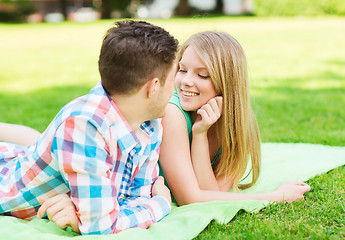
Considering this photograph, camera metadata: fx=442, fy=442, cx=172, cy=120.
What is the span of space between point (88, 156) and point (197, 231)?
2.53ft

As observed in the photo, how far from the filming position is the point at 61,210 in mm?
2314

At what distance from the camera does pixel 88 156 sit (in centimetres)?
217

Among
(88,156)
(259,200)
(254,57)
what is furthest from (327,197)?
(254,57)

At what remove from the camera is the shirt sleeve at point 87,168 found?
2.16 metres

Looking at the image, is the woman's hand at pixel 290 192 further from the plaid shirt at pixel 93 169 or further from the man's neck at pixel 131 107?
the man's neck at pixel 131 107

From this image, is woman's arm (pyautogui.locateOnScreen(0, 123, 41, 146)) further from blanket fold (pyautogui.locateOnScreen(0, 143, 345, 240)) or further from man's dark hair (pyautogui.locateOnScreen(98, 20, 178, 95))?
man's dark hair (pyautogui.locateOnScreen(98, 20, 178, 95))

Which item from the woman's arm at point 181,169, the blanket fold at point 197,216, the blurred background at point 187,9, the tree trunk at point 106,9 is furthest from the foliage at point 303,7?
the woman's arm at point 181,169

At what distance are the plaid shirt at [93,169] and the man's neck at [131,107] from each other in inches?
2.2

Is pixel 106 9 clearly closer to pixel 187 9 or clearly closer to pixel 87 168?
pixel 187 9

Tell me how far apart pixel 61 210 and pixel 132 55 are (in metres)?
0.89

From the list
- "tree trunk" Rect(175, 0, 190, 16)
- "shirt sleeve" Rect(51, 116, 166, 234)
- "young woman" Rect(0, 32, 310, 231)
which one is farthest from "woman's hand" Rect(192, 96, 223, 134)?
"tree trunk" Rect(175, 0, 190, 16)

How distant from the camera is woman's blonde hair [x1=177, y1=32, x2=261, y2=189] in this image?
9.57 feet

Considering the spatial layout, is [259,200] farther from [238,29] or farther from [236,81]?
[238,29]

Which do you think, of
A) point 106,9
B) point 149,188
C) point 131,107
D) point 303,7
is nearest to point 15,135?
point 149,188
